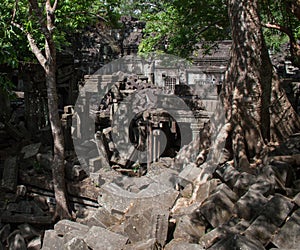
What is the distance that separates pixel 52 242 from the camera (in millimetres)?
5309

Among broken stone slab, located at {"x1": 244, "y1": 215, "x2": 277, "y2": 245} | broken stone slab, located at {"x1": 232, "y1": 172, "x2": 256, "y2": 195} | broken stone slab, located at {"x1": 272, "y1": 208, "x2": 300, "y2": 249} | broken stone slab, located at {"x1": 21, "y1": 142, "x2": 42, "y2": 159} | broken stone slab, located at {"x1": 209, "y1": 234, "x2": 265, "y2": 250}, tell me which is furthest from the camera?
broken stone slab, located at {"x1": 21, "y1": 142, "x2": 42, "y2": 159}

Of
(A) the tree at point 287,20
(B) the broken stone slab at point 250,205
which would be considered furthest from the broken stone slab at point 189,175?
(A) the tree at point 287,20

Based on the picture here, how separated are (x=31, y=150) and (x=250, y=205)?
23.8 feet

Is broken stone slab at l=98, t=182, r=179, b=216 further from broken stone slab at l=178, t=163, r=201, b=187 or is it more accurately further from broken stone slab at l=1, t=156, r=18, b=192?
broken stone slab at l=1, t=156, r=18, b=192

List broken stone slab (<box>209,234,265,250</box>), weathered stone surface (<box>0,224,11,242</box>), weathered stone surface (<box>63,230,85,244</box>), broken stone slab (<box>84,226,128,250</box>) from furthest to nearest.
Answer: weathered stone surface (<box>0,224,11,242</box>) → weathered stone surface (<box>63,230,85,244</box>) → broken stone slab (<box>84,226,128,250</box>) → broken stone slab (<box>209,234,265,250</box>)

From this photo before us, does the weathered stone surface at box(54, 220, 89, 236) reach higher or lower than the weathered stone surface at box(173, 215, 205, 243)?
lower

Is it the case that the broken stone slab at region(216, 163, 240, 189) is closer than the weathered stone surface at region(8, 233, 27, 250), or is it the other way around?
the broken stone slab at region(216, 163, 240, 189)

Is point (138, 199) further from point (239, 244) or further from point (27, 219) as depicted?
point (27, 219)

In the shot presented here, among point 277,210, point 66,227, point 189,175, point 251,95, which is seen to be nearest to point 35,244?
point 66,227

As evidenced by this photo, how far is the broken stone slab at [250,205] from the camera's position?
13.9 feet

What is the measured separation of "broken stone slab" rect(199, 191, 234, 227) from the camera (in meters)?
4.53

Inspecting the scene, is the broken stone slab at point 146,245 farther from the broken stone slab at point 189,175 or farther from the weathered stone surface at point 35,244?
the weathered stone surface at point 35,244

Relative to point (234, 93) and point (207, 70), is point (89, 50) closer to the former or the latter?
point (207, 70)

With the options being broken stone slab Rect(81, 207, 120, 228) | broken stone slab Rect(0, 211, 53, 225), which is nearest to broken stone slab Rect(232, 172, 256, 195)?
broken stone slab Rect(81, 207, 120, 228)
